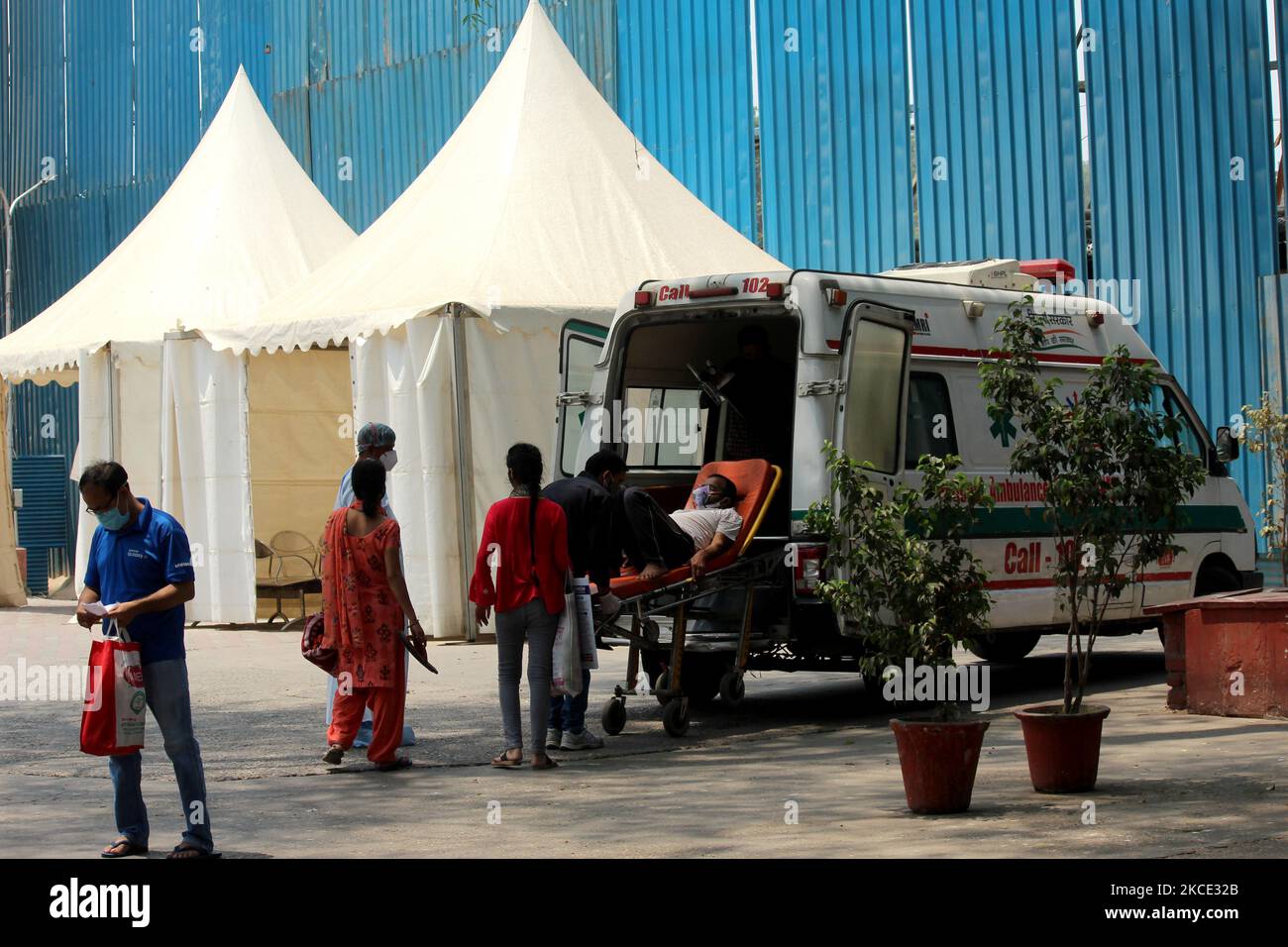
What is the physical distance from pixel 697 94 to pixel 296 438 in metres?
6.99

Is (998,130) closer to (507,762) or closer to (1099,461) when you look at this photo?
(1099,461)

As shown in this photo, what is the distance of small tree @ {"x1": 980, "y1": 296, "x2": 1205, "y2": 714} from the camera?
8273 mm

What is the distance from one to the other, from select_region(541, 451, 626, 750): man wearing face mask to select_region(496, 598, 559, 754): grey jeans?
0.54 m

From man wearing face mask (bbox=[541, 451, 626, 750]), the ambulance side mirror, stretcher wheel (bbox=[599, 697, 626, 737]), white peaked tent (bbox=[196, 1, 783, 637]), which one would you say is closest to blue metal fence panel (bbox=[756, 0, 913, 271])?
white peaked tent (bbox=[196, 1, 783, 637])

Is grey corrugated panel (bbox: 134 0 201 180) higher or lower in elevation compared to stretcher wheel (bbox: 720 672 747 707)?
higher

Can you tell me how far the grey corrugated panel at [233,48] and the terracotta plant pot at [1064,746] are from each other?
23232 mm

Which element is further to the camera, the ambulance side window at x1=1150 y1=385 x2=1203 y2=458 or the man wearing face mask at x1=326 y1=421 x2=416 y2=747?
the ambulance side window at x1=1150 y1=385 x2=1203 y2=458

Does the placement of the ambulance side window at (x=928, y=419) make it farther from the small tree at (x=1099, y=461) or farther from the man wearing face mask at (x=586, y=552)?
the small tree at (x=1099, y=461)

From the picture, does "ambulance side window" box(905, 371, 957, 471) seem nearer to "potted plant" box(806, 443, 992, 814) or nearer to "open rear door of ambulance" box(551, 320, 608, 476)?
"open rear door of ambulance" box(551, 320, 608, 476)

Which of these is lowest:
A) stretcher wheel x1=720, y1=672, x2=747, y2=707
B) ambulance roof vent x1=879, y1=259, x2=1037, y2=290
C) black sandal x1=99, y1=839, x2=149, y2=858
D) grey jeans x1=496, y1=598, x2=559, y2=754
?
black sandal x1=99, y1=839, x2=149, y2=858

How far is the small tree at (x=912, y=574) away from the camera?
8203 mm

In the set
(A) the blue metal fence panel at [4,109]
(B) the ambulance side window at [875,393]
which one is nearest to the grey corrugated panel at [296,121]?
(A) the blue metal fence panel at [4,109]

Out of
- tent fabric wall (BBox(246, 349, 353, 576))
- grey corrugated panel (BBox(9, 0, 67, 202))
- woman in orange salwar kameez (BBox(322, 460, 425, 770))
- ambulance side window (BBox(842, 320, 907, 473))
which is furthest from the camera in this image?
grey corrugated panel (BBox(9, 0, 67, 202))
